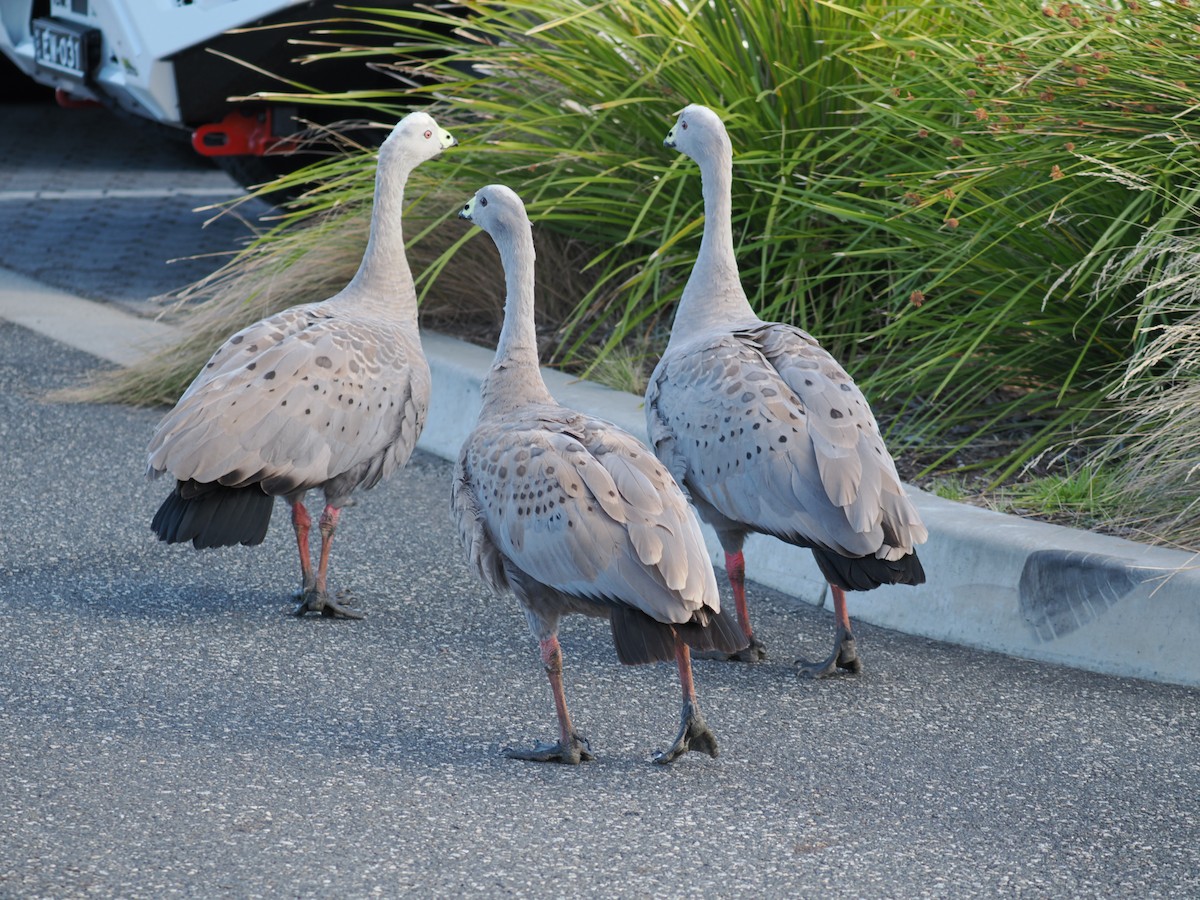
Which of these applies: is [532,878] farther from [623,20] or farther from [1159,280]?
[623,20]

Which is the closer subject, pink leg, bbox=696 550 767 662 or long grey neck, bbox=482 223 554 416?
long grey neck, bbox=482 223 554 416

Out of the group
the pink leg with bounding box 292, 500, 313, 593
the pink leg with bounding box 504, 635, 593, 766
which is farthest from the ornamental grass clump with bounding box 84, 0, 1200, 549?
the pink leg with bounding box 504, 635, 593, 766

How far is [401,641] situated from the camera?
4.65 meters

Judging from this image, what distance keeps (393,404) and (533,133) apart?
7.47ft

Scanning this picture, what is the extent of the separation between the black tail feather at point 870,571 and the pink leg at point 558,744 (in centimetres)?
78

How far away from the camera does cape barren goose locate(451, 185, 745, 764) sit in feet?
11.9

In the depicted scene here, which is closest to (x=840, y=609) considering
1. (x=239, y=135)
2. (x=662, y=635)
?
(x=662, y=635)

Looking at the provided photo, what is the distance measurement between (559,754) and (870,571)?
93 centimetres

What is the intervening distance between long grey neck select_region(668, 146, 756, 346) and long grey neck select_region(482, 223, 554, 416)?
678 millimetres

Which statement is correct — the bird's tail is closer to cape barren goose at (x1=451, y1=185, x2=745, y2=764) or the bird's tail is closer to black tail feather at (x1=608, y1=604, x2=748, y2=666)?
cape barren goose at (x1=451, y1=185, x2=745, y2=764)


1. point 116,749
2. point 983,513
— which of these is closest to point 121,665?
point 116,749

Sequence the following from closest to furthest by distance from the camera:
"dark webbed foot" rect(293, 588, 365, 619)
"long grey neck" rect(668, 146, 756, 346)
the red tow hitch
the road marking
Result: 1. "dark webbed foot" rect(293, 588, 365, 619)
2. "long grey neck" rect(668, 146, 756, 346)
3. the red tow hitch
4. the road marking

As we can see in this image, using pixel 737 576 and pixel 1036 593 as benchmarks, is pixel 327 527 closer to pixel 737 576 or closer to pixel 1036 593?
pixel 737 576

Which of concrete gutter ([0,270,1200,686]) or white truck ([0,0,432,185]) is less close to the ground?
white truck ([0,0,432,185])
